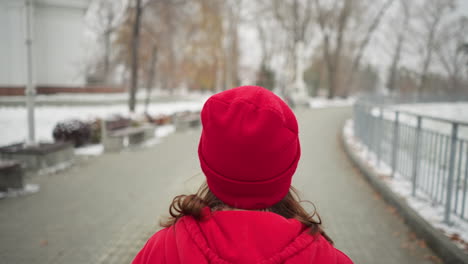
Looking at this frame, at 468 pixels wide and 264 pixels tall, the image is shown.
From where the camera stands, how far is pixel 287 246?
125 cm

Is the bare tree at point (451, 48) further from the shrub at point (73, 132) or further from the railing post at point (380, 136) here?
the shrub at point (73, 132)

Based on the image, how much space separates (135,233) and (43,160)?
4.51m

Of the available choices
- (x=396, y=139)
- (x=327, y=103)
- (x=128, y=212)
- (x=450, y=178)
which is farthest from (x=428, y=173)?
(x=327, y=103)

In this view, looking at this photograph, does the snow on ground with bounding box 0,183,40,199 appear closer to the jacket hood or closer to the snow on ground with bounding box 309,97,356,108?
the jacket hood

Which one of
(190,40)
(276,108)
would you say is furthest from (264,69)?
(276,108)

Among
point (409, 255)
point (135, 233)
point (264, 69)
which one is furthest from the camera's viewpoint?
point (264, 69)

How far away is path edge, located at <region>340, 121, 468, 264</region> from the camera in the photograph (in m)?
3.79

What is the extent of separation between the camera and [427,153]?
601 cm

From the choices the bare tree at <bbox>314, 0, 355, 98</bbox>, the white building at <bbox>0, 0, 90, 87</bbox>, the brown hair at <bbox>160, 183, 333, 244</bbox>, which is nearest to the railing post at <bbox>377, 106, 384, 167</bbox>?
the brown hair at <bbox>160, 183, 333, 244</bbox>

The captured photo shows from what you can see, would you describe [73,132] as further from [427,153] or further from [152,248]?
[152,248]

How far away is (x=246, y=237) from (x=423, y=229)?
4.01 m

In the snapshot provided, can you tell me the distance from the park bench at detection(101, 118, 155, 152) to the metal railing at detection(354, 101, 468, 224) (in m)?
6.45

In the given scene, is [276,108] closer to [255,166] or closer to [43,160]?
[255,166]

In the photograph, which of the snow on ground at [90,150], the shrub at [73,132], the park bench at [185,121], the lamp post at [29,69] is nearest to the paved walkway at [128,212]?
the snow on ground at [90,150]
